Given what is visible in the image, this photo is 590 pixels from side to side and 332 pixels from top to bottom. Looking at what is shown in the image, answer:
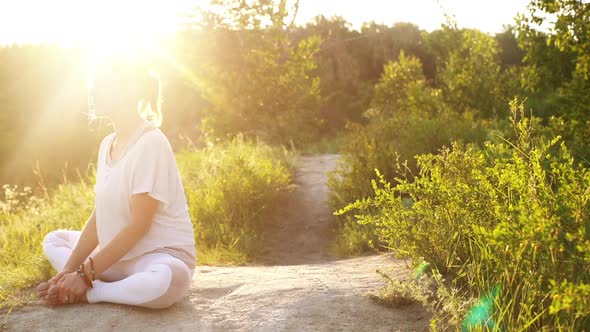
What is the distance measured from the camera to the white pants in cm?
367

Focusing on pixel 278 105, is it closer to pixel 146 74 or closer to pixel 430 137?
pixel 430 137

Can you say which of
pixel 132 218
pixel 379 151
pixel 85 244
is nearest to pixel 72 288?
pixel 85 244

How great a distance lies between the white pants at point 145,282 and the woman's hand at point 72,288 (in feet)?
0.18

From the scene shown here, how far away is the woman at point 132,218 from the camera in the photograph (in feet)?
12.1

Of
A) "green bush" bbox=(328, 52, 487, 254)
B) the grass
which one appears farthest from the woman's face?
"green bush" bbox=(328, 52, 487, 254)

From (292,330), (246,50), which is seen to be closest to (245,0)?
(246,50)

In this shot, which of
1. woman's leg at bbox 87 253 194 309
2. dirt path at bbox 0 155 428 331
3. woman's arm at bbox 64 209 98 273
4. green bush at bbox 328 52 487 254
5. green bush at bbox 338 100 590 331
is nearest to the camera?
green bush at bbox 338 100 590 331

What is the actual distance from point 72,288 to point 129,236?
0.49m

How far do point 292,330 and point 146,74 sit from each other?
6.02ft

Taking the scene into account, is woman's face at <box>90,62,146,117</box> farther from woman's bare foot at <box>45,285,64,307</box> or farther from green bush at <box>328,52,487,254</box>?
green bush at <box>328,52,487,254</box>

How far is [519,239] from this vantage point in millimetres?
2918

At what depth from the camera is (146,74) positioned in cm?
402

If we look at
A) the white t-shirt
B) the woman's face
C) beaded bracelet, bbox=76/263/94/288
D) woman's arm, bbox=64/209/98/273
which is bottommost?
beaded bracelet, bbox=76/263/94/288

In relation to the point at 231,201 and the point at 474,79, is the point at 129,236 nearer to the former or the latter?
the point at 231,201
